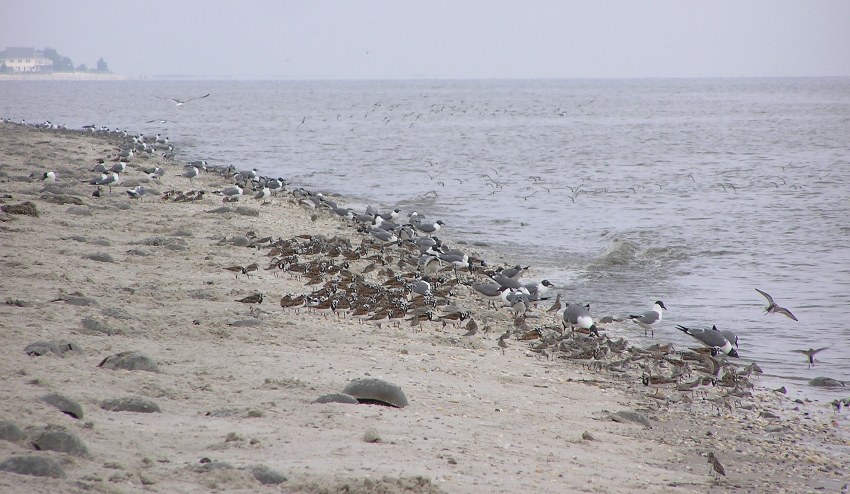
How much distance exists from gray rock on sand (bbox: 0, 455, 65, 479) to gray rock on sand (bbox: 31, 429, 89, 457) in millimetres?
286

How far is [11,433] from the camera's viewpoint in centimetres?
588

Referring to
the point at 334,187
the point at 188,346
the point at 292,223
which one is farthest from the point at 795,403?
the point at 334,187

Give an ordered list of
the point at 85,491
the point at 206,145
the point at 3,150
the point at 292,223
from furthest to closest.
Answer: the point at 206,145
the point at 3,150
the point at 292,223
the point at 85,491

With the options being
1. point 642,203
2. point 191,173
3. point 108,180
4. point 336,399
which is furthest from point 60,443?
point 642,203

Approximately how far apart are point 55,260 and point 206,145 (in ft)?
133

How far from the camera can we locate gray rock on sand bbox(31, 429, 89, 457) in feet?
19.0

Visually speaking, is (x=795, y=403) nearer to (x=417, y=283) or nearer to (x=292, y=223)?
(x=417, y=283)

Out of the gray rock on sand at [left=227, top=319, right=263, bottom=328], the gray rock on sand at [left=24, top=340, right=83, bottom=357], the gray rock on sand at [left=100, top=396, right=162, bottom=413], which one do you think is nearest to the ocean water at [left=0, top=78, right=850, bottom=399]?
the gray rock on sand at [left=227, top=319, right=263, bottom=328]

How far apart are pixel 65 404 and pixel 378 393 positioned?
9.32 feet

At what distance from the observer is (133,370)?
8.20 meters

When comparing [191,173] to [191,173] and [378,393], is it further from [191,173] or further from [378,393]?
[378,393]

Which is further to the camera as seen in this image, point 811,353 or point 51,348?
point 811,353

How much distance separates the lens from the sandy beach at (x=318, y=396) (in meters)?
6.20

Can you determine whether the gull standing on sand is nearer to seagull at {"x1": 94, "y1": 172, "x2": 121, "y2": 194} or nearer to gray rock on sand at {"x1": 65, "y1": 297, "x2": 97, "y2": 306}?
seagull at {"x1": 94, "y1": 172, "x2": 121, "y2": 194}
